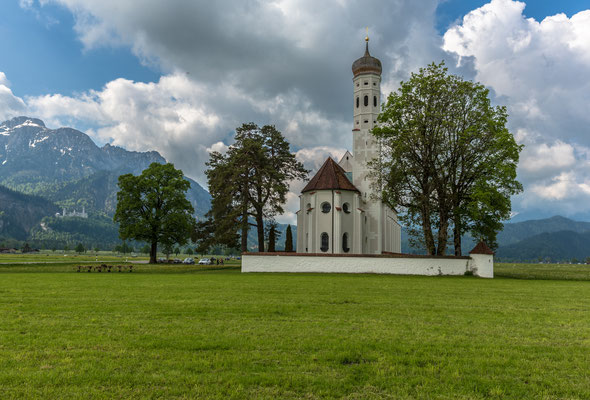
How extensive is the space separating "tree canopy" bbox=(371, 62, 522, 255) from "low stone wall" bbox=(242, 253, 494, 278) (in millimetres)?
2894

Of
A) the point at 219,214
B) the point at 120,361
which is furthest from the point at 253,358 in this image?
the point at 219,214

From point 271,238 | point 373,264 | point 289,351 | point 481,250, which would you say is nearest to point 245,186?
point 271,238

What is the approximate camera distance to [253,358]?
19.9ft

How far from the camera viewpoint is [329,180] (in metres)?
44.3

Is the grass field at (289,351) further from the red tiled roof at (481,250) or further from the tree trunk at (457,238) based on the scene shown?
the tree trunk at (457,238)

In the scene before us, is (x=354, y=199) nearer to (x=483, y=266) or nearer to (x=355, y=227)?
(x=355, y=227)

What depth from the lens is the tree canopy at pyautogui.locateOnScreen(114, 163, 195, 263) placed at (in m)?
45.8

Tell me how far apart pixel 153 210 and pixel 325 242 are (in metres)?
21.8

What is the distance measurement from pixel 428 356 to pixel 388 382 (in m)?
1.48

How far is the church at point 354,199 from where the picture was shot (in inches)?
1708

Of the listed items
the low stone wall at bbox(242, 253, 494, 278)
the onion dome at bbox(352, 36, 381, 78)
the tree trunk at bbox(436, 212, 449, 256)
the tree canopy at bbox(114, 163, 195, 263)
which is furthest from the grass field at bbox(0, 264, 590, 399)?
the onion dome at bbox(352, 36, 381, 78)

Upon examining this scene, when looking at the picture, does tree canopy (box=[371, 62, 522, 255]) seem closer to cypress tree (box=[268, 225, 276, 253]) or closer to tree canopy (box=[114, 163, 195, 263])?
cypress tree (box=[268, 225, 276, 253])

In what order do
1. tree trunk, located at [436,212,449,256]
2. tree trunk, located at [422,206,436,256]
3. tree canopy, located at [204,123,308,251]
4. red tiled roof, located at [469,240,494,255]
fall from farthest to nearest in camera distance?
tree canopy, located at [204,123,308,251] → tree trunk, located at [422,206,436,256] → tree trunk, located at [436,212,449,256] → red tiled roof, located at [469,240,494,255]

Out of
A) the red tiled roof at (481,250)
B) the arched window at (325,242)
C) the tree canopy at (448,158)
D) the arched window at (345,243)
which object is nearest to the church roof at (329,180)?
the arched window at (325,242)
